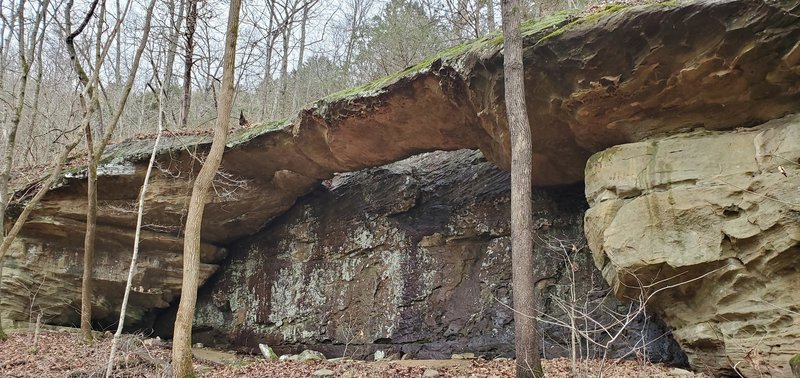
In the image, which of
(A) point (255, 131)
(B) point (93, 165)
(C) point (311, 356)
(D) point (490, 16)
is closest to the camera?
(B) point (93, 165)

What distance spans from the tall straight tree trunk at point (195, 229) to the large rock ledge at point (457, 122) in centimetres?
148

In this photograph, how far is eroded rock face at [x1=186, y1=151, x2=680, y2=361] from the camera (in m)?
9.49

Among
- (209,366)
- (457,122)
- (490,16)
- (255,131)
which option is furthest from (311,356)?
(490,16)

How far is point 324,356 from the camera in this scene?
10.7 m

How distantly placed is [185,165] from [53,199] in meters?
3.00

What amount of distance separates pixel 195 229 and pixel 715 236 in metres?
7.03

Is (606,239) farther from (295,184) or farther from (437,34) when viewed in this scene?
(437,34)

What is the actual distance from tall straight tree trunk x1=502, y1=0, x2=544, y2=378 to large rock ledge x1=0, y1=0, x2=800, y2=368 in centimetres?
61

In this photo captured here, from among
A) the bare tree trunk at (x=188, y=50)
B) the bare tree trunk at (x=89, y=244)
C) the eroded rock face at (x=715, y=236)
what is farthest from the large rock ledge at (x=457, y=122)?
the bare tree trunk at (x=188, y=50)

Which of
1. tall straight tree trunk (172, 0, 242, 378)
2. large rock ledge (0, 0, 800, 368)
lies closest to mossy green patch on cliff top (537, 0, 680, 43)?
large rock ledge (0, 0, 800, 368)

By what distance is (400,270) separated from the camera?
10.8 meters

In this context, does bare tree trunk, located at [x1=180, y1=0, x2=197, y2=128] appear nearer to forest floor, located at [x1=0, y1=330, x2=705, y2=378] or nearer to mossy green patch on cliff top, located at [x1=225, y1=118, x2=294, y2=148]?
mossy green patch on cliff top, located at [x1=225, y1=118, x2=294, y2=148]

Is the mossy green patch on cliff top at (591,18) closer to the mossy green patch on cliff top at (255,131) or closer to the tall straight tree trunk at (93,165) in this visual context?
the mossy green patch on cliff top at (255,131)

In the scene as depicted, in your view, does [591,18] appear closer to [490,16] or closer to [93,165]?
[490,16]
